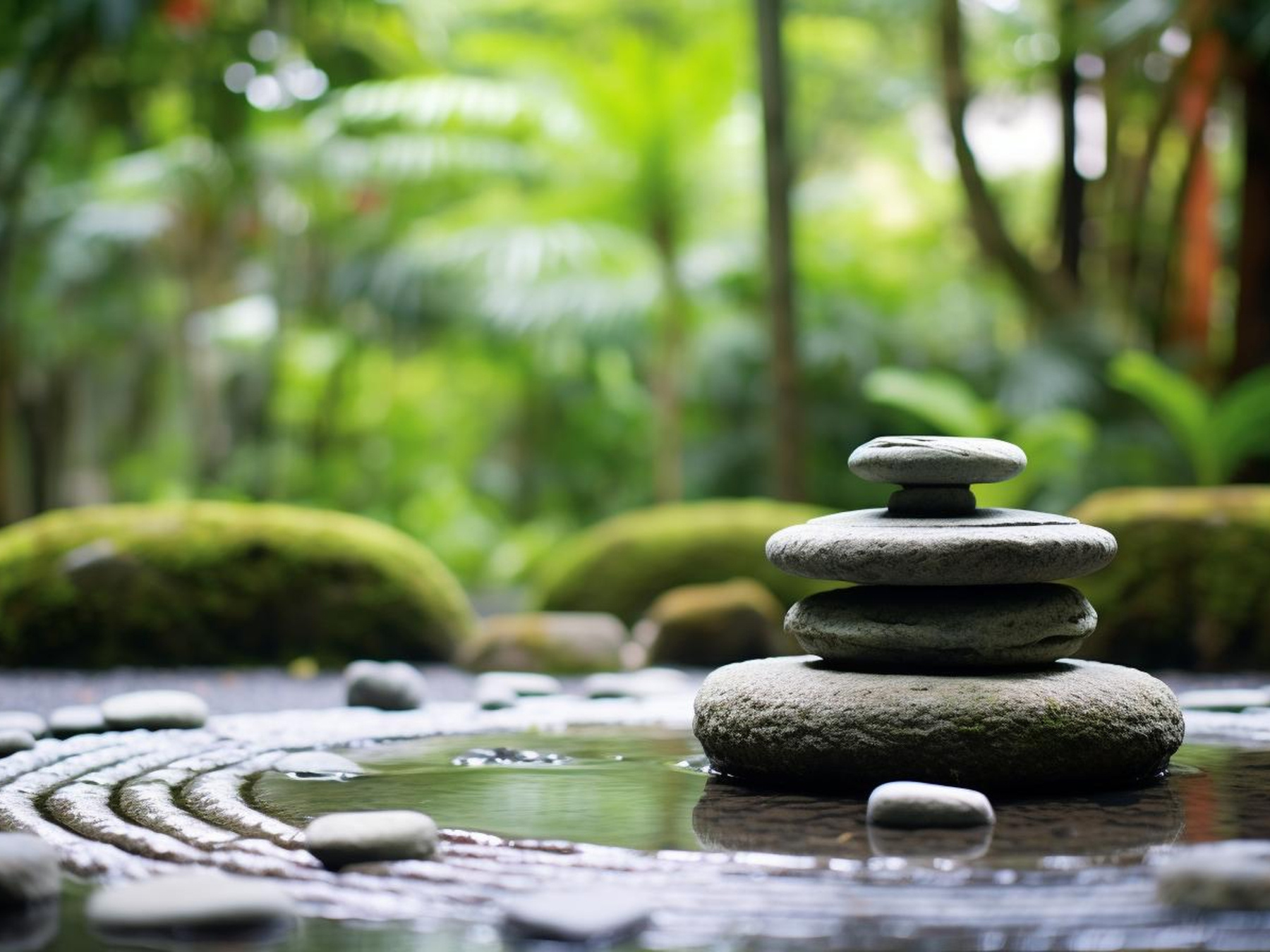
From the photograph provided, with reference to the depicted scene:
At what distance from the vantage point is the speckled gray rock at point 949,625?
3750 millimetres

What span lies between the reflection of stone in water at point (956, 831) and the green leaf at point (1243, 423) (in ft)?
22.9

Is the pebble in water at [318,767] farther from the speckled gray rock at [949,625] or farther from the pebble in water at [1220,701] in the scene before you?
the pebble in water at [1220,701]

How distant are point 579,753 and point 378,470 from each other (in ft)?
44.8

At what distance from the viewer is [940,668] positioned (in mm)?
3803

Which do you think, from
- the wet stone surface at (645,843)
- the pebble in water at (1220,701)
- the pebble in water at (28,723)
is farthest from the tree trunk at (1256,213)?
the pebble in water at (28,723)

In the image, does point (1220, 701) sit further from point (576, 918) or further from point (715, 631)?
point (576, 918)

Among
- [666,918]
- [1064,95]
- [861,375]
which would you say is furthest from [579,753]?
[1064,95]

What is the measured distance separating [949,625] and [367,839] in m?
1.73

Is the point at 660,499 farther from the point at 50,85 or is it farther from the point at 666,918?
the point at 666,918

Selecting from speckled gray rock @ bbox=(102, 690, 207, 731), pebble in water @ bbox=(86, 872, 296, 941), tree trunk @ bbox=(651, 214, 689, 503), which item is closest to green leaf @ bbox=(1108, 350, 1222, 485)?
tree trunk @ bbox=(651, 214, 689, 503)

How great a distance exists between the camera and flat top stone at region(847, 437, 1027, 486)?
154 inches

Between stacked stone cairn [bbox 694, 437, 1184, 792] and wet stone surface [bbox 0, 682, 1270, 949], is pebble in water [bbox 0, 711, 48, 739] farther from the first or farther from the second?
stacked stone cairn [bbox 694, 437, 1184, 792]

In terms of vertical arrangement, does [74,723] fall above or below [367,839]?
below

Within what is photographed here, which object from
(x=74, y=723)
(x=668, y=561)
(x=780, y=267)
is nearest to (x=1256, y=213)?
(x=780, y=267)
